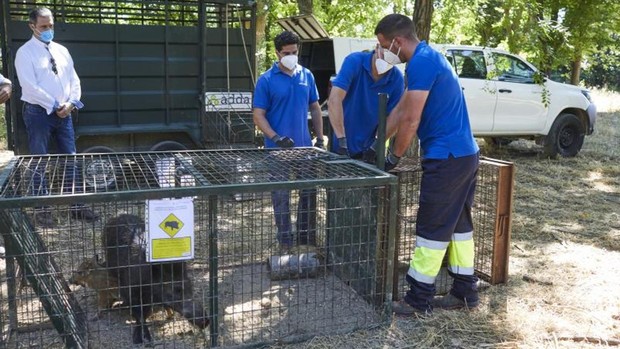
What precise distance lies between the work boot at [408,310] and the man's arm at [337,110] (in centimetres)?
129

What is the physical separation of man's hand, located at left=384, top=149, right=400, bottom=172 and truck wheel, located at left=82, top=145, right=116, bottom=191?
1736 mm

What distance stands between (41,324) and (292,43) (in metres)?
2.77

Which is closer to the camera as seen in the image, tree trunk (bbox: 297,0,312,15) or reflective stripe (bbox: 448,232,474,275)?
reflective stripe (bbox: 448,232,474,275)

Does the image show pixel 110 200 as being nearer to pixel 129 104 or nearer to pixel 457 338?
pixel 457 338

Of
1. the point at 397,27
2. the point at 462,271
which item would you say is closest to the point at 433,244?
the point at 462,271

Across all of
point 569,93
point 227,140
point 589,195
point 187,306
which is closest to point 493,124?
point 569,93

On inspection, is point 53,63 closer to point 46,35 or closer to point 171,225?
point 46,35

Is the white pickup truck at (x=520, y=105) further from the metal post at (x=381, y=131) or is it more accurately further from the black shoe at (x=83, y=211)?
the black shoe at (x=83, y=211)

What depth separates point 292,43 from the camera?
4906 mm

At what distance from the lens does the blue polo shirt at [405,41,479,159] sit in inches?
146

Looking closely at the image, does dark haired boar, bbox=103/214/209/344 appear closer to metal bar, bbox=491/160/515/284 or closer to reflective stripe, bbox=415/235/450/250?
reflective stripe, bbox=415/235/450/250

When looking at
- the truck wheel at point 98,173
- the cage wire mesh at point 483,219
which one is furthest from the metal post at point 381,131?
the truck wheel at point 98,173

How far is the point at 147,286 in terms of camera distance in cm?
348

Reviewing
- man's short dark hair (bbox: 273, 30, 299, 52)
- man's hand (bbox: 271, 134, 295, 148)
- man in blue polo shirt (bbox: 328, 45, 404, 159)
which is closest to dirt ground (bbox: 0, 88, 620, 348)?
man in blue polo shirt (bbox: 328, 45, 404, 159)
